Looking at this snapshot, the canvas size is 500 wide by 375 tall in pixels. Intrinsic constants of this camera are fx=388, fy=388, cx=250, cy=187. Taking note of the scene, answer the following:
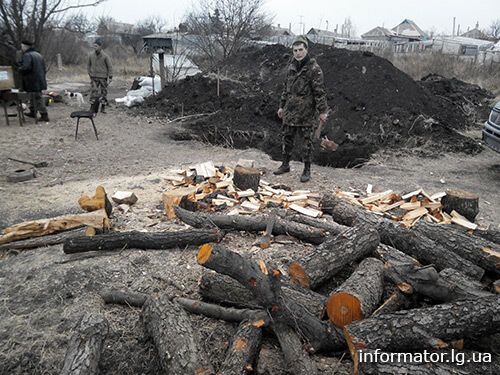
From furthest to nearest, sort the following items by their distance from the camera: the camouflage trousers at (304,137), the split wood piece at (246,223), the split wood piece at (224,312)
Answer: the camouflage trousers at (304,137) < the split wood piece at (246,223) < the split wood piece at (224,312)

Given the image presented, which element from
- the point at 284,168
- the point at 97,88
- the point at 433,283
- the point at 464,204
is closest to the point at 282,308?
the point at 433,283

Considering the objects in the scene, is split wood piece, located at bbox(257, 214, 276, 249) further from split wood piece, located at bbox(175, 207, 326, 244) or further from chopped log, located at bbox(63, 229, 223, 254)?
chopped log, located at bbox(63, 229, 223, 254)

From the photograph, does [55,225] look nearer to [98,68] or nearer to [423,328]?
[423,328]

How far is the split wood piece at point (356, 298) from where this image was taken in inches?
104

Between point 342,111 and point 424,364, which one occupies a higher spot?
point 342,111

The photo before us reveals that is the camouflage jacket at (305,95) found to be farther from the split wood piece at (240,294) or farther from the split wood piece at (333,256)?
the split wood piece at (240,294)

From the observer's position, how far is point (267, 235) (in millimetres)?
4223

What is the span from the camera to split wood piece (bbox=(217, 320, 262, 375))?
2.42 meters

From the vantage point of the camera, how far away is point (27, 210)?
17.3ft

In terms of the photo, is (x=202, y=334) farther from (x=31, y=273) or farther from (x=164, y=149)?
(x=164, y=149)

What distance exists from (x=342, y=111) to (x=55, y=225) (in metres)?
8.50

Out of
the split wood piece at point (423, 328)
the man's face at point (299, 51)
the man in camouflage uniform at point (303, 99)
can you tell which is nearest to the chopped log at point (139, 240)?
the split wood piece at point (423, 328)

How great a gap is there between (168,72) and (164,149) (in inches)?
341

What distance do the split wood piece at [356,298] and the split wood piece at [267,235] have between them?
4.01 ft
